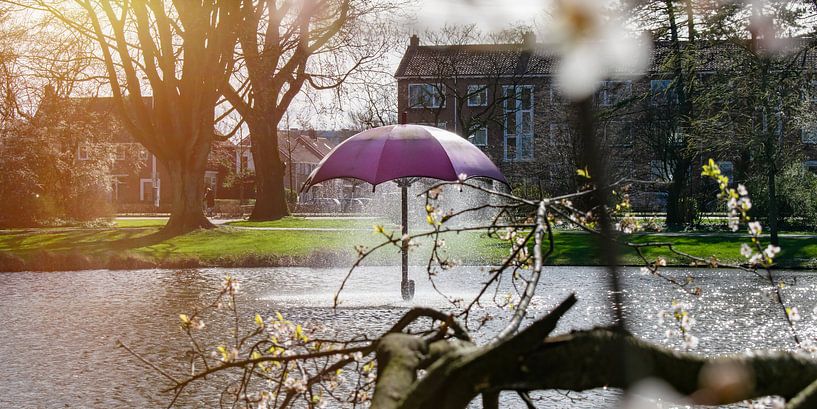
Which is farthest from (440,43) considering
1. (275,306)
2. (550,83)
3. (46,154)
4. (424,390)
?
(424,390)

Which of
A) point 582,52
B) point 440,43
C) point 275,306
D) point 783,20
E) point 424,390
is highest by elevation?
point 440,43

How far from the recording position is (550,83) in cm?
5375

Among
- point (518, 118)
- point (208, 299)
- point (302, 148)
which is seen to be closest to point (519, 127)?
point (518, 118)

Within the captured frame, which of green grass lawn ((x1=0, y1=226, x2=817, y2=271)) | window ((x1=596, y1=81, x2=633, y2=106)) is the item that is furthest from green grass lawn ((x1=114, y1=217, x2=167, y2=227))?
window ((x1=596, y1=81, x2=633, y2=106))

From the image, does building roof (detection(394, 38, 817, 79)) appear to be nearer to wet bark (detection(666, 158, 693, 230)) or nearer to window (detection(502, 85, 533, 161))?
window (detection(502, 85, 533, 161))

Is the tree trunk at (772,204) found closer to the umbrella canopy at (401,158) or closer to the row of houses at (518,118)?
the row of houses at (518,118)

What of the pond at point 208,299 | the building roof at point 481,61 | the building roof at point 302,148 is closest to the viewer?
the pond at point 208,299

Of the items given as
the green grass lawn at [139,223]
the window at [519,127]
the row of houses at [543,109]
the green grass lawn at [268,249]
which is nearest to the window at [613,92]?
the row of houses at [543,109]

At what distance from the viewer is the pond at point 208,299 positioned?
23.2ft

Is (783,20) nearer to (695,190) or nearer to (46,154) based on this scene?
(695,190)

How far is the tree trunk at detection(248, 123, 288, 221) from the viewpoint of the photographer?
3872 cm

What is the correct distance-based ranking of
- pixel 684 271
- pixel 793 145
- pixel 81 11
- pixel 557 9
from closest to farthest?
1. pixel 557 9
2. pixel 684 271
3. pixel 81 11
4. pixel 793 145

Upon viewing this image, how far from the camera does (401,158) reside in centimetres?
1099

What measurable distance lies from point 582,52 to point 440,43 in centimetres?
4412
